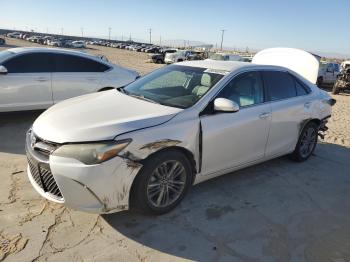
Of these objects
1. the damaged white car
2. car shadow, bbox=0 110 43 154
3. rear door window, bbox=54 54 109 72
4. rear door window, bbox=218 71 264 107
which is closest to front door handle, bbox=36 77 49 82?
rear door window, bbox=54 54 109 72

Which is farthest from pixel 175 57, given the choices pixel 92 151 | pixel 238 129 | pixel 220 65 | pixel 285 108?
pixel 92 151

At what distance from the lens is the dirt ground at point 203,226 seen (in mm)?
3150

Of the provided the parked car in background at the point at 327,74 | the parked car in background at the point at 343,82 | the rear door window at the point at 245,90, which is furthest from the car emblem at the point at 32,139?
the parked car in background at the point at 327,74

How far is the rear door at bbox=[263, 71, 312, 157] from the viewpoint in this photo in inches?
189

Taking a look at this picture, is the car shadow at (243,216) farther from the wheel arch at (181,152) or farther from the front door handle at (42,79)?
the front door handle at (42,79)

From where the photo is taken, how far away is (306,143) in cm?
574

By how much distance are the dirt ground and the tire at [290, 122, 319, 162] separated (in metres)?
0.71

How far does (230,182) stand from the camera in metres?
4.74

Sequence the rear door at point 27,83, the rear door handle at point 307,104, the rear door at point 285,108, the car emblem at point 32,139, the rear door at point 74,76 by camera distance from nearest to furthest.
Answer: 1. the car emblem at point 32,139
2. the rear door at point 285,108
3. the rear door handle at point 307,104
4. the rear door at point 27,83
5. the rear door at point 74,76

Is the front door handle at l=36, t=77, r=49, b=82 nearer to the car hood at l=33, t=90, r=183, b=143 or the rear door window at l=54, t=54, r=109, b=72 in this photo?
the rear door window at l=54, t=54, r=109, b=72

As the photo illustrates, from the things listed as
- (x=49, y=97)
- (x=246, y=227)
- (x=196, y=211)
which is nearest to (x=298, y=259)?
(x=246, y=227)

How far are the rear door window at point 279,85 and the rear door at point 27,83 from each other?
434 cm

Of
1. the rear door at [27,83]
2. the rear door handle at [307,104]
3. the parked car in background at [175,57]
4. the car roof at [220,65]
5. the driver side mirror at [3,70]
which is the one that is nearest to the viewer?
the car roof at [220,65]

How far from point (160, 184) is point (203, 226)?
0.63 metres
